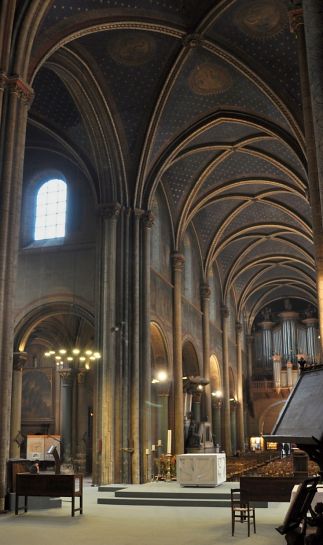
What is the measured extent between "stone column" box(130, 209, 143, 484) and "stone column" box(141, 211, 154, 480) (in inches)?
10.5

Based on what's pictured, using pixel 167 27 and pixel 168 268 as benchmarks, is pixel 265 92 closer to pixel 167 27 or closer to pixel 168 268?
pixel 167 27

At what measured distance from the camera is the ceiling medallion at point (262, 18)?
1664 centimetres

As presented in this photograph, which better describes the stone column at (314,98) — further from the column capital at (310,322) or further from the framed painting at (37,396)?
the column capital at (310,322)

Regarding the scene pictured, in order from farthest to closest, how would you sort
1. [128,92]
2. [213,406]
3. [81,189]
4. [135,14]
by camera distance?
[213,406] < [81,189] < [128,92] < [135,14]

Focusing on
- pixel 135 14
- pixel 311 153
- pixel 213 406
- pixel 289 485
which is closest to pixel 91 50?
pixel 135 14

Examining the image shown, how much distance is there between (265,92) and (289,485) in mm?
12530

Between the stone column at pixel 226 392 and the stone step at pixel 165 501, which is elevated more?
the stone column at pixel 226 392

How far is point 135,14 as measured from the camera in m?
16.7

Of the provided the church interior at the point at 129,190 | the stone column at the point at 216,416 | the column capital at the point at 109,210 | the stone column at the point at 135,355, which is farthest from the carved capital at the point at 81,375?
the stone column at the point at 216,416

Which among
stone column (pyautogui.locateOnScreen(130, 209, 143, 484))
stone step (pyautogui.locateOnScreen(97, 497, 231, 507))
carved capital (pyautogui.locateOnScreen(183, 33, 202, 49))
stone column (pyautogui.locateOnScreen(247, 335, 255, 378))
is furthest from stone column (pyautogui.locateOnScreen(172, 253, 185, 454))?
stone column (pyautogui.locateOnScreen(247, 335, 255, 378))

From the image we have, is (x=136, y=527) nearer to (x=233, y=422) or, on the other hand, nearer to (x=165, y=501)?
(x=165, y=501)

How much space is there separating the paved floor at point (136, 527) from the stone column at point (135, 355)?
5791 mm

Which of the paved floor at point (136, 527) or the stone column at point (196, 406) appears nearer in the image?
the paved floor at point (136, 527)

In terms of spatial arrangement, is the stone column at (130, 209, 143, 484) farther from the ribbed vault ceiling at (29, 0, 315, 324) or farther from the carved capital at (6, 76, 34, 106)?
the carved capital at (6, 76, 34, 106)
